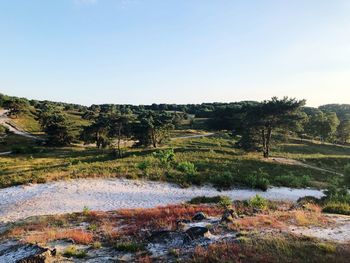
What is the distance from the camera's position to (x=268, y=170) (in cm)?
4384

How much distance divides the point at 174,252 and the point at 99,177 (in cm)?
2276

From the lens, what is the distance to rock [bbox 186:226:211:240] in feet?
44.7

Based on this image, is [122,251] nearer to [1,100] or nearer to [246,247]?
[246,247]

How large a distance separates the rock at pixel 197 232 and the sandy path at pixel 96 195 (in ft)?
39.6

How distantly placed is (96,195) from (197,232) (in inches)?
639

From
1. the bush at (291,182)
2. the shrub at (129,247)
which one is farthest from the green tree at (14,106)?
the shrub at (129,247)

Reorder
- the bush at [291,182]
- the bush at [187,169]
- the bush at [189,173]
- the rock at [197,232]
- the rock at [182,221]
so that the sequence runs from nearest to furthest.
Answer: the rock at [197,232], the rock at [182,221], the bush at [189,173], the bush at [187,169], the bush at [291,182]

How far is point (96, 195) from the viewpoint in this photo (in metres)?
28.4

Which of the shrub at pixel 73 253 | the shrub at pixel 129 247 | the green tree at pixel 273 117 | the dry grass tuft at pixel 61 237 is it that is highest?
the green tree at pixel 273 117

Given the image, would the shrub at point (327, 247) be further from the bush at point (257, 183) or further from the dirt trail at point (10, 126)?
the dirt trail at point (10, 126)

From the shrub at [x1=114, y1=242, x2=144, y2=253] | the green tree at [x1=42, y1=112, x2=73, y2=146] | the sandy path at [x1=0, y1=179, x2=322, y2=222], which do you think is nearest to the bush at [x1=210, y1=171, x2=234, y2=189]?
the sandy path at [x1=0, y1=179, x2=322, y2=222]

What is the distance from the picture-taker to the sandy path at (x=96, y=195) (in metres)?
24.7

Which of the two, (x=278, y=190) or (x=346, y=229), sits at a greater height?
(x=346, y=229)

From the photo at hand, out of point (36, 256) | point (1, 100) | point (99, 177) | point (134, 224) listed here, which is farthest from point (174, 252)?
point (1, 100)
